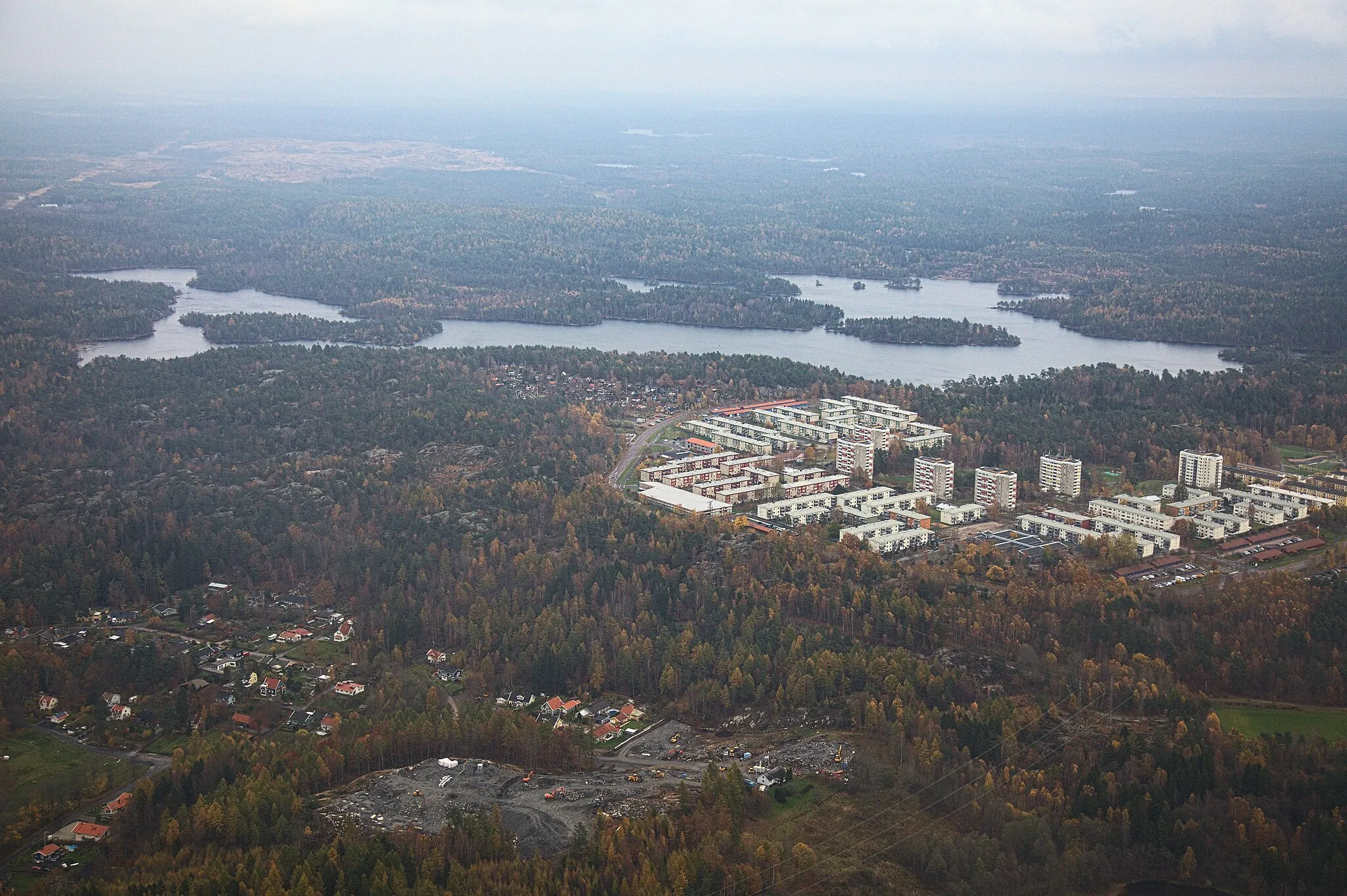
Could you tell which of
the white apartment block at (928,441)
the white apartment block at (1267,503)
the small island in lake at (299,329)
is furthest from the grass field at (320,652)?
the small island in lake at (299,329)

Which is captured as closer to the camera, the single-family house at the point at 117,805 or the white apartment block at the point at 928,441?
the single-family house at the point at 117,805

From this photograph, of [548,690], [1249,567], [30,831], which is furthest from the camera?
[1249,567]

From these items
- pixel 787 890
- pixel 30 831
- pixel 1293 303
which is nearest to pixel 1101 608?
pixel 787 890

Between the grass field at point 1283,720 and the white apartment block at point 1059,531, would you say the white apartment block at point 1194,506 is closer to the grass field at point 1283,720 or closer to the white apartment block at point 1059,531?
the white apartment block at point 1059,531

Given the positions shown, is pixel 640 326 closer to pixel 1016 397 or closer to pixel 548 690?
pixel 1016 397

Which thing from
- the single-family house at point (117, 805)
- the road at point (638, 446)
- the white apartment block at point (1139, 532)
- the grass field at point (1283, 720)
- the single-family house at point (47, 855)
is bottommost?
the single-family house at point (47, 855)

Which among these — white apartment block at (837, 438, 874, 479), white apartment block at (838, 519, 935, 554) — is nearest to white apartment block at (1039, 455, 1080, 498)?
white apartment block at (837, 438, 874, 479)
